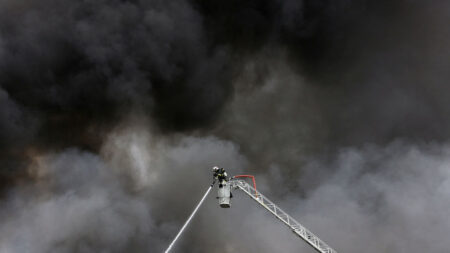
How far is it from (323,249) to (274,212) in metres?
10.0

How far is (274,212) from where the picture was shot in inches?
2096

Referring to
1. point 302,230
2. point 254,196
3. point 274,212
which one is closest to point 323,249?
point 302,230

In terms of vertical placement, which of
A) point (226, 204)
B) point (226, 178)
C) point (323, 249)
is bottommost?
point (323, 249)

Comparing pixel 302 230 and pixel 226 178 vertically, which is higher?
pixel 226 178

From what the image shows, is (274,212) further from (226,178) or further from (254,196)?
(226,178)

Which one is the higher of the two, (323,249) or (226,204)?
(226,204)

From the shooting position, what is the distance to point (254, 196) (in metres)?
54.0

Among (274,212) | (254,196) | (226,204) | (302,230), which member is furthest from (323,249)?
(226,204)

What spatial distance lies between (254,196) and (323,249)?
14.1 m

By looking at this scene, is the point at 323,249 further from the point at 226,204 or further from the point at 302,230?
the point at 226,204

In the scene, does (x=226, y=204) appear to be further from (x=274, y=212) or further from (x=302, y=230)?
(x=302, y=230)

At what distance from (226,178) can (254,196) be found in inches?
240

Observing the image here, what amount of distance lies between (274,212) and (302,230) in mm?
5720

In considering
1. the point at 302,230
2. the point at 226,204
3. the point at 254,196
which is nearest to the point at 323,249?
the point at 302,230
